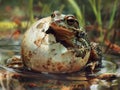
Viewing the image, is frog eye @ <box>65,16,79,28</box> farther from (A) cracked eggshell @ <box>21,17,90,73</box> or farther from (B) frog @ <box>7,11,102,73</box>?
(A) cracked eggshell @ <box>21,17,90,73</box>

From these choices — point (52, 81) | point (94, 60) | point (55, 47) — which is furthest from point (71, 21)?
point (94, 60)

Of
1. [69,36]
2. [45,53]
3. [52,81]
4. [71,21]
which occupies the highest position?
[71,21]

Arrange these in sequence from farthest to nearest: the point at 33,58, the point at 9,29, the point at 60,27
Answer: the point at 9,29 < the point at 33,58 < the point at 60,27

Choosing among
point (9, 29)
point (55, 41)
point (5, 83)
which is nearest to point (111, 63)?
point (55, 41)

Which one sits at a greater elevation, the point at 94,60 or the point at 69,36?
the point at 69,36

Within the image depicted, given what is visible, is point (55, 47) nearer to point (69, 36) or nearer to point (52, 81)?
point (69, 36)

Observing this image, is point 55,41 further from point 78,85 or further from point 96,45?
point 96,45

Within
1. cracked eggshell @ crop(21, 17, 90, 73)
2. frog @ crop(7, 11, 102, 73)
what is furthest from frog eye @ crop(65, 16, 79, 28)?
cracked eggshell @ crop(21, 17, 90, 73)

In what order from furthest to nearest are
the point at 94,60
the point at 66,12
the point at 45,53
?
the point at 66,12
the point at 94,60
the point at 45,53
